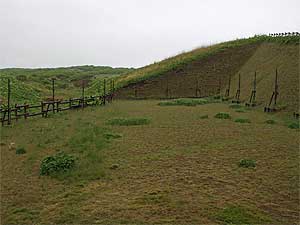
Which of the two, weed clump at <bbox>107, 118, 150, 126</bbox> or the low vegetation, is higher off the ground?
the low vegetation

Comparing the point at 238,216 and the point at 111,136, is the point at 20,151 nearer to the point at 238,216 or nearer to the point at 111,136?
the point at 111,136

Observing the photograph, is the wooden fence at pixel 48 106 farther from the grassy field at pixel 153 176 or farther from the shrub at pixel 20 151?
the shrub at pixel 20 151

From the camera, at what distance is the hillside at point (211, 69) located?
35.5 metres

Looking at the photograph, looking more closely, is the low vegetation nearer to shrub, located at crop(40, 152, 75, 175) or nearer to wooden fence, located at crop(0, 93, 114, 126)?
shrub, located at crop(40, 152, 75, 175)

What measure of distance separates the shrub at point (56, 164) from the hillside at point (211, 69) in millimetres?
23521

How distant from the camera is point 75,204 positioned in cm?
745

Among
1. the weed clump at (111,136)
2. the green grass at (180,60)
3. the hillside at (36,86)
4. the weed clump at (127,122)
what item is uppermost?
the green grass at (180,60)

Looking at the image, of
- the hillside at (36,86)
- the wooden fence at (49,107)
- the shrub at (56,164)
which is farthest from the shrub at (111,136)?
the hillside at (36,86)

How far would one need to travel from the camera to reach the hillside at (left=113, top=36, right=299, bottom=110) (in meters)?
35.5

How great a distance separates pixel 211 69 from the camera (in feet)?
145

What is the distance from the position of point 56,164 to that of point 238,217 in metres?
5.28

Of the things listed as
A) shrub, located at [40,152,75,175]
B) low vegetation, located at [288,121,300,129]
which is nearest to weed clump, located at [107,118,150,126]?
low vegetation, located at [288,121,300,129]

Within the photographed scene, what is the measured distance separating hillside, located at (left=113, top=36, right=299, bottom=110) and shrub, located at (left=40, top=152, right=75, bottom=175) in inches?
926

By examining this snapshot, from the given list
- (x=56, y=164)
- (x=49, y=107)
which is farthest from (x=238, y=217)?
(x=49, y=107)
